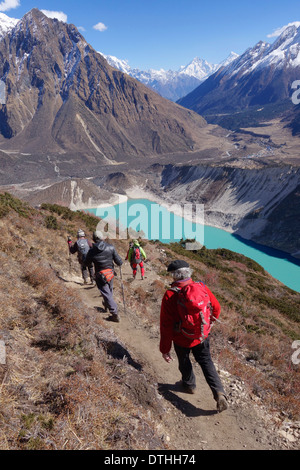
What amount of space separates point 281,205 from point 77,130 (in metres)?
106

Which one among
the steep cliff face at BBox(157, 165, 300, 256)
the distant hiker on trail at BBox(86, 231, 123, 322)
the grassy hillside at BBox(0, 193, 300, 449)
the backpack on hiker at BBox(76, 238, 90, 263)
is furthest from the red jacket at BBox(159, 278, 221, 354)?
the steep cliff face at BBox(157, 165, 300, 256)

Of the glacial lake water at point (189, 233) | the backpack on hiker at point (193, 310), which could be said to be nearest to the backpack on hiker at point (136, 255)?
the backpack on hiker at point (193, 310)

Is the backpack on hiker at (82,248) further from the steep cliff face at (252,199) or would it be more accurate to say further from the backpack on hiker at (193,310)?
the steep cliff face at (252,199)

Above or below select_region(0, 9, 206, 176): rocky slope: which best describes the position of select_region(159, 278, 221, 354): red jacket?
below

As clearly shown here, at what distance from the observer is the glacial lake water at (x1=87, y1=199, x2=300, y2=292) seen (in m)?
35.1

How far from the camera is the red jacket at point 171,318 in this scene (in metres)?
3.82

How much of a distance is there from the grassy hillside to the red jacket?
85cm

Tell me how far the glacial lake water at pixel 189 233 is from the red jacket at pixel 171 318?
16973 mm

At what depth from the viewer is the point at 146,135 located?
446 ft

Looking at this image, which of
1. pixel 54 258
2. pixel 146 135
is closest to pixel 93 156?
pixel 146 135

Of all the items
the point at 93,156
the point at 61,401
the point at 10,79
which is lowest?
the point at 61,401

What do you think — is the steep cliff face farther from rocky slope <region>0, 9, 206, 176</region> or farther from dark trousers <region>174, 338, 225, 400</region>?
rocky slope <region>0, 9, 206, 176</region>

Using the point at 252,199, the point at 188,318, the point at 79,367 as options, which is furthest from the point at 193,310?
the point at 252,199

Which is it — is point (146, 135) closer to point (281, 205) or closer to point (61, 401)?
point (281, 205)
